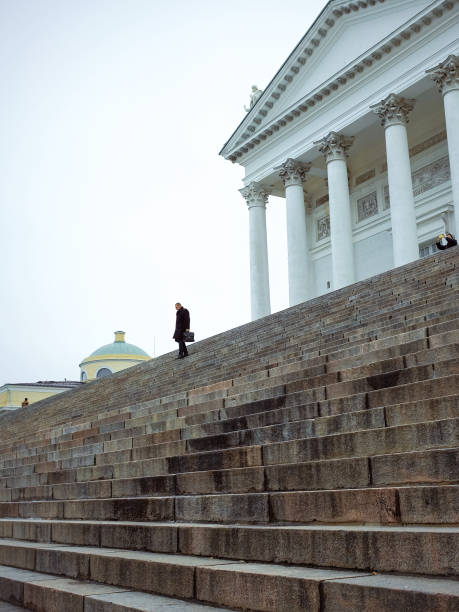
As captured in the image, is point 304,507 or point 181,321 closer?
point 304,507

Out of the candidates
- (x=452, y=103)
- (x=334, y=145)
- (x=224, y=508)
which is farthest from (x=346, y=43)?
Result: (x=224, y=508)

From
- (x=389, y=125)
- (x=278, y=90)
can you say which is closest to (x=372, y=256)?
(x=389, y=125)

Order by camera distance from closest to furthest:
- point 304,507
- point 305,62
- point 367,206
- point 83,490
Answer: point 304,507 < point 83,490 < point 305,62 < point 367,206

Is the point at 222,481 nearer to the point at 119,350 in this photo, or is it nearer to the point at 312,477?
the point at 312,477

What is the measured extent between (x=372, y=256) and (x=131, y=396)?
16830 mm

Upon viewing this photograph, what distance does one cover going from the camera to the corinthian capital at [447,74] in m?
22.2

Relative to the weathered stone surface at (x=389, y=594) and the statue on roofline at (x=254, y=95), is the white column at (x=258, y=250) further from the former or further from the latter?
the weathered stone surface at (x=389, y=594)

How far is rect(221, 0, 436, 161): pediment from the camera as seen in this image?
25375 millimetres

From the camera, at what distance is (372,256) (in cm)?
2912

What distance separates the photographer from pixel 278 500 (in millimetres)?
4508

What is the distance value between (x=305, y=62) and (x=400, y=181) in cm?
815

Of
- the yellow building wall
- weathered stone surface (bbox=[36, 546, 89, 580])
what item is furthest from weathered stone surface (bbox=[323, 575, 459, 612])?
the yellow building wall

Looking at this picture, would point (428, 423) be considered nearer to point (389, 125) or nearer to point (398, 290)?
point (398, 290)

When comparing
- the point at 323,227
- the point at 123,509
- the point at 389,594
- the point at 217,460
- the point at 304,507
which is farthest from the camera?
the point at 323,227
